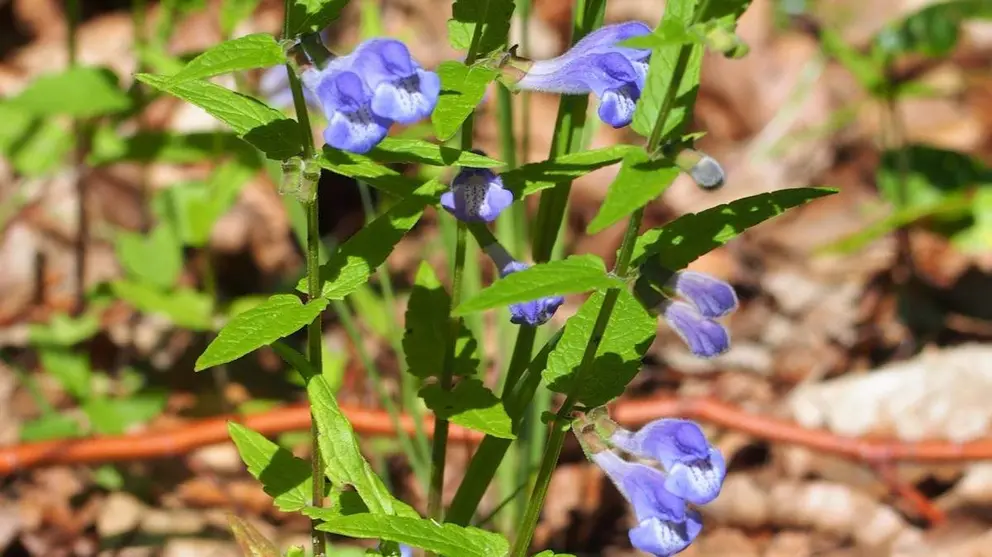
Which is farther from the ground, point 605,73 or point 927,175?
point 605,73

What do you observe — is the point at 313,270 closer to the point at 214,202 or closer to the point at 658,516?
the point at 658,516

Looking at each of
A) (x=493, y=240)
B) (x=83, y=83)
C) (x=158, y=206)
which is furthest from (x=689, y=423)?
(x=158, y=206)

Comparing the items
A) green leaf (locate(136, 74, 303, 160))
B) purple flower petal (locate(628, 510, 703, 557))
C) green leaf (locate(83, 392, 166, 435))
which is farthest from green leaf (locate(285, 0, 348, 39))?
green leaf (locate(83, 392, 166, 435))

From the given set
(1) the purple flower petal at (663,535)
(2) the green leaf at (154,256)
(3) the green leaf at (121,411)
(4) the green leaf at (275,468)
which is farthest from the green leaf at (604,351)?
(2) the green leaf at (154,256)

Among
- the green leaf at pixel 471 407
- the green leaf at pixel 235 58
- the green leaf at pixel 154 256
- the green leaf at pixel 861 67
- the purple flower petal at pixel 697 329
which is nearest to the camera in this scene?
the green leaf at pixel 235 58

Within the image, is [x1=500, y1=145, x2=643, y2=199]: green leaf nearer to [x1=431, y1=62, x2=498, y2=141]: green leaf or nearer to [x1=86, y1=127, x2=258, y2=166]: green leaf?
[x1=431, y1=62, x2=498, y2=141]: green leaf

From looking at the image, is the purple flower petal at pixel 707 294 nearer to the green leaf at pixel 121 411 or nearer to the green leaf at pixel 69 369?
the green leaf at pixel 121 411

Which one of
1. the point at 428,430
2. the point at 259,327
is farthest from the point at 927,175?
the point at 259,327
